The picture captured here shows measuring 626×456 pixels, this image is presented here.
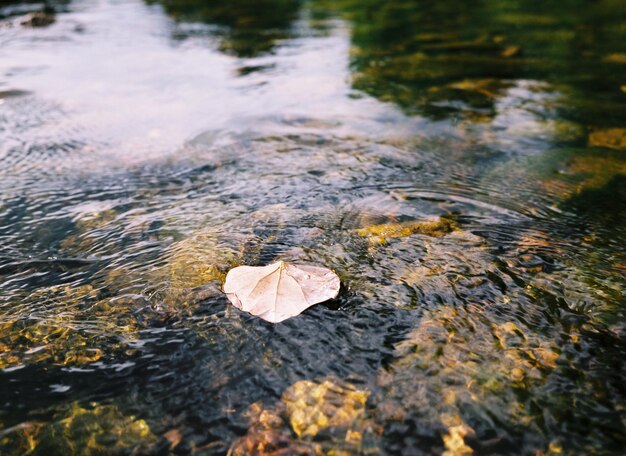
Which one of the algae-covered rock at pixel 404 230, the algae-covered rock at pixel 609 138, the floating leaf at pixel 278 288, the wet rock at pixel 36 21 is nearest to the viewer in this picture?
the floating leaf at pixel 278 288

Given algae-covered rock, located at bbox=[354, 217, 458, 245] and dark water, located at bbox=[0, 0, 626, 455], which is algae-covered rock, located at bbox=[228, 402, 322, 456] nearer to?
dark water, located at bbox=[0, 0, 626, 455]

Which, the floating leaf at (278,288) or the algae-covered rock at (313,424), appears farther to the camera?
the floating leaf at (278,288)

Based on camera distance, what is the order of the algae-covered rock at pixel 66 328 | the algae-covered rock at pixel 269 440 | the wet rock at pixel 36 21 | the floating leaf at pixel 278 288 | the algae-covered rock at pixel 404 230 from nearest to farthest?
1. the algae-covered rock at pixel 269 440
2. the algae-covered rock at pixel 66 328
3. the floating leaf at pixel 278 288
4. the algae-covered rock at pixel 404 230
5. the wet rock at pixel 36 21

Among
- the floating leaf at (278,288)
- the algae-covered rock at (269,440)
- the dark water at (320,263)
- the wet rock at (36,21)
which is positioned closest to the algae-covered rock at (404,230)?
the dark water at (320,263)

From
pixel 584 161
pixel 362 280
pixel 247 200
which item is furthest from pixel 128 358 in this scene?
pixel 584 161

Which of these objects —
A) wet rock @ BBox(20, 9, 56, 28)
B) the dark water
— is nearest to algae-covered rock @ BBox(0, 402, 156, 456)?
the dark water

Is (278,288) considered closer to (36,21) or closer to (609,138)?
(609,138)

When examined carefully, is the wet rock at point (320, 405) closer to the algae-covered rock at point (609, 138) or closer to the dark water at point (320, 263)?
the dark water at point (320, 263)
